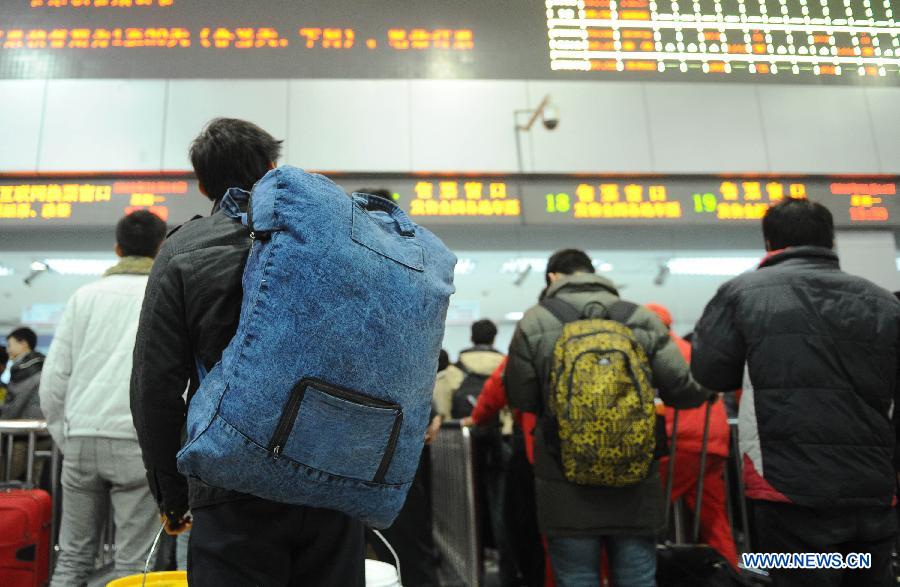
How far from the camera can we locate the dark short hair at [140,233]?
2436 millimetres

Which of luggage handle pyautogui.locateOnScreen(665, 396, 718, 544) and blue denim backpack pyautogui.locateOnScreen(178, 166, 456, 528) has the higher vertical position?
blue denim backpack pyautogui.locateOnScreen(178, 166, 456, 528)

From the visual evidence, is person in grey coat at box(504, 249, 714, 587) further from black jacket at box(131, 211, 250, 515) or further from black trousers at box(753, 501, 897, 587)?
black jacket at box(131, 211, 250, 515)

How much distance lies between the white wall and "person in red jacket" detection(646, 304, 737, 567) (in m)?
2.26

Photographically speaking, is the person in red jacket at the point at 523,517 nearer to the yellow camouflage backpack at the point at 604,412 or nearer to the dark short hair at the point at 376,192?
the yellow camouflage backpack at the point at 604,412

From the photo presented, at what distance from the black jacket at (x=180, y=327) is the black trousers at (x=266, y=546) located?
58mm

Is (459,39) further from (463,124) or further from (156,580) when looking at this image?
(156,580)

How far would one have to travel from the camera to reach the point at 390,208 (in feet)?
4.16

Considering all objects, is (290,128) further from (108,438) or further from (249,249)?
(249,249)

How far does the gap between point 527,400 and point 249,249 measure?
1457 mm

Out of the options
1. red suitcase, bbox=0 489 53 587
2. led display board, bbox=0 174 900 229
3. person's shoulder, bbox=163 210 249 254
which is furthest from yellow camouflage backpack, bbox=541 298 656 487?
led display board, bbox=0 174 900 229

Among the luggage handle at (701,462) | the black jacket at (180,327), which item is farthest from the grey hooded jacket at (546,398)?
the black jacket at (180,327)

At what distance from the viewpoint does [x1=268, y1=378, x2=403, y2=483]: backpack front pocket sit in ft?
3.18

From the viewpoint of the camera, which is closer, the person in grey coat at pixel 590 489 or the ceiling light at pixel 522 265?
the person in grey coat at pixel 590 489

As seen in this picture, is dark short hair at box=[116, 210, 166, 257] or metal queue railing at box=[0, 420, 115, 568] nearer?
dark short hair at box=[116, 210, 166, 257]
